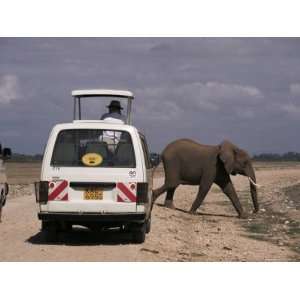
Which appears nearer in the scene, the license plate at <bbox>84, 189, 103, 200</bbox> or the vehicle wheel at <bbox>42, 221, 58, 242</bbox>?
the license plate at <bbox>84, 189, 103, 200</bbox>

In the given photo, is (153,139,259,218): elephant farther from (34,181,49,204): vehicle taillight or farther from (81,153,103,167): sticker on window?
(34,181,49,204): vehicle taillight

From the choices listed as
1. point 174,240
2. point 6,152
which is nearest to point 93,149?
point 174,240

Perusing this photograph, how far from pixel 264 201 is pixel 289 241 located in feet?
45.3

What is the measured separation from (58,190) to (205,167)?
10.7 m

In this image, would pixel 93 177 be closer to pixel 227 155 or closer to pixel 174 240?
pixel 174 240

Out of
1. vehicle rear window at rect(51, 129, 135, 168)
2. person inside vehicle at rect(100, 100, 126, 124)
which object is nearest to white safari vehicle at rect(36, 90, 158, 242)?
vehicle rear window at rect(51, 129, 135, 168)

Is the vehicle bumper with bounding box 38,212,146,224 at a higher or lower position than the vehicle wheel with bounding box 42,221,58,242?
higher

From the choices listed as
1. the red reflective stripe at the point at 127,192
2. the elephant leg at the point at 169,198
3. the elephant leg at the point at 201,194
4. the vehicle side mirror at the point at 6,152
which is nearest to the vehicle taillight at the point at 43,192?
the red reflective stripe at the point at 127,192

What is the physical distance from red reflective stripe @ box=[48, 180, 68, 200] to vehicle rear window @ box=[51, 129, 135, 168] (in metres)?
0.35

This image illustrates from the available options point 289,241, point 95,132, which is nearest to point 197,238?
point 289,241

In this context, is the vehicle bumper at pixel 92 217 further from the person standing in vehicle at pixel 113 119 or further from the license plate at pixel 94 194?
the person standing in vehicle at pixel 113 119

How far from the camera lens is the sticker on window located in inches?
510

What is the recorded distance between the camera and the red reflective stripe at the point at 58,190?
1281 cm

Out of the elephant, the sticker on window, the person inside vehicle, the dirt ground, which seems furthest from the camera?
the elephant
